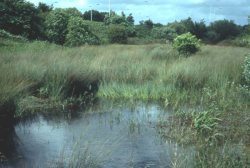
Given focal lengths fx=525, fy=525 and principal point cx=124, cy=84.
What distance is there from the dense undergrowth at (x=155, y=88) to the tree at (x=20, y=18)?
1841 centimetres

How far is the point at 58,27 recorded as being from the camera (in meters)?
38.0

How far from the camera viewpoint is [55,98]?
15.3 meters

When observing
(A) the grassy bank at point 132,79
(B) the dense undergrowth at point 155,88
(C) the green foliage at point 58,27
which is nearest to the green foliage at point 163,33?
(C) the green foliage at point 58,27

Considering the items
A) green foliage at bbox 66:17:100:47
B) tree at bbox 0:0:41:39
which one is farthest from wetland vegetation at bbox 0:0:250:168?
tree at bbox 0:0:41:39

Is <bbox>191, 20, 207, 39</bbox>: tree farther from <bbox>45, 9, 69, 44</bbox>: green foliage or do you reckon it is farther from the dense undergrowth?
the dense undergrowth

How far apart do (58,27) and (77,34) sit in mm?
3144

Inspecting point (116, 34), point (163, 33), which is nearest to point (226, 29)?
point (163, 33)

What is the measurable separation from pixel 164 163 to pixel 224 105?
16.5 ft

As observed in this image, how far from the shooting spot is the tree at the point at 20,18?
38.0 meters

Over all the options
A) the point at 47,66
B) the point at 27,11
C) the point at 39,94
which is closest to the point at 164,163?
the point at 39,94

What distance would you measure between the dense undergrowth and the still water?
60 cm

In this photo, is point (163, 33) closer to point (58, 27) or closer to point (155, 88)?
point (58, 27)

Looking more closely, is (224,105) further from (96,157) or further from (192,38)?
(192,38)

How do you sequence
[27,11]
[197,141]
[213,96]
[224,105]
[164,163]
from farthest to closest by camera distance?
[27,11]
[213,96]
[224,105]
[197,141]
[164,163]
